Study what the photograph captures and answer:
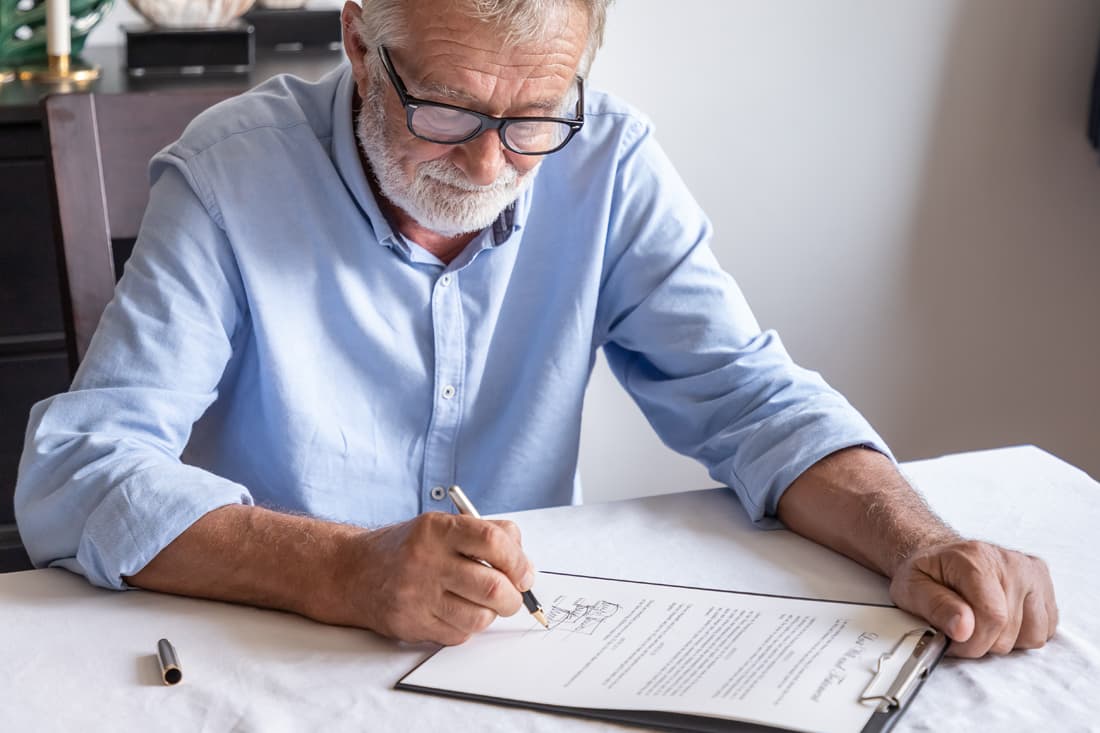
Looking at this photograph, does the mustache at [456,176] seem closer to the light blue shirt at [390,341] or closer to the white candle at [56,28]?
the light blue shirt at [390,341]

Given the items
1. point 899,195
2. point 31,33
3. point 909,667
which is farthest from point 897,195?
point 909,667

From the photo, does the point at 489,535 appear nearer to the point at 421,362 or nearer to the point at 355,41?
the point at 421,362

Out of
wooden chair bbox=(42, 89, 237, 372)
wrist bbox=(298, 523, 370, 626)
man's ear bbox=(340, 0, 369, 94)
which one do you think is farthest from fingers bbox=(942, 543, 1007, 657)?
wooden chair bbox=(42, 89, 237, 372)

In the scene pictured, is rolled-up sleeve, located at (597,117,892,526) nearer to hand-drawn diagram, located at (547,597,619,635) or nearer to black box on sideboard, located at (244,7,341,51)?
hand-drawn diagram, located at (547,597,619,635)

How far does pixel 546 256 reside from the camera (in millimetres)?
1603

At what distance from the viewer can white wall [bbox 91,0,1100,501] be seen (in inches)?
104

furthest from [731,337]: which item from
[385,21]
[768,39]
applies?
[768,39]

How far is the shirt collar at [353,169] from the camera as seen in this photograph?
1475 millimetres

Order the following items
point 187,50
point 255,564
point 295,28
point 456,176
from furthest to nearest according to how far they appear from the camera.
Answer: point 295,28, point 187,50, point 456,176, point 255,564

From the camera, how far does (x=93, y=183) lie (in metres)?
1.61

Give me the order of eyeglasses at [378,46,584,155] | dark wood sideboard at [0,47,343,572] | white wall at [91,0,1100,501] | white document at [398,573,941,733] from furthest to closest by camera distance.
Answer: white wall at [91,0,1100,501] → dark wood sideboard at [0,47,343,572] → eyeglasses at [378,46,584,155] → white document at [398,573,941,733]

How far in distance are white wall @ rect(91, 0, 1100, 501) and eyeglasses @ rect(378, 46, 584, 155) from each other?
1216 mm

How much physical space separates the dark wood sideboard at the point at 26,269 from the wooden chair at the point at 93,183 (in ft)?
0.70

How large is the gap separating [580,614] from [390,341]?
1.73 feet
